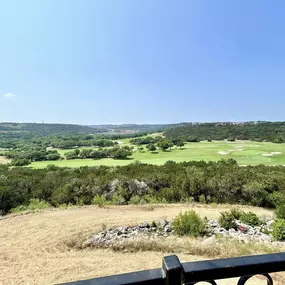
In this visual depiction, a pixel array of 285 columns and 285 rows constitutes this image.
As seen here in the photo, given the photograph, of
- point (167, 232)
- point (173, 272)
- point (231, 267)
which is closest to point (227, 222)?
point (167, 232)

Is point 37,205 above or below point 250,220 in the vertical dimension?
below

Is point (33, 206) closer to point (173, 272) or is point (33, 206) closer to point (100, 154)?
point (173, 272)

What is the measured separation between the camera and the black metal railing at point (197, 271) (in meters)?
1.01

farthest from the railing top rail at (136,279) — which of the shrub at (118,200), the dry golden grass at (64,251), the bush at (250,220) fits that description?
the shrub at (118,200)

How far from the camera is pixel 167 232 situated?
1185 cm

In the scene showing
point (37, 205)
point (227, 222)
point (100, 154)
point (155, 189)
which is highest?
point (227, 222)

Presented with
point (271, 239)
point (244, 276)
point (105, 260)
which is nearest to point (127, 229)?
point (105, 260)

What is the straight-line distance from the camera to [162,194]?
2188 cm

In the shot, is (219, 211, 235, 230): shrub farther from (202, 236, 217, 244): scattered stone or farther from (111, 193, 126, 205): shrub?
(111, 193, 126, 205): shrub

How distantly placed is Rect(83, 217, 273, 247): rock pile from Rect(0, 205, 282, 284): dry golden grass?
74 cm

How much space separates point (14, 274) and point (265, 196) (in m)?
17.9

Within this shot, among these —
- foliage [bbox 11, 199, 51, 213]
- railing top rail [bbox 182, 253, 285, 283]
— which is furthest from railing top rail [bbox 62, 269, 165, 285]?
foliage [bbox 11, 199, 51, 213]

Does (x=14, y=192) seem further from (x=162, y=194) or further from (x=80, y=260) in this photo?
(x=80, y=260)

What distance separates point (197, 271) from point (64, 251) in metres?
10.5
